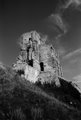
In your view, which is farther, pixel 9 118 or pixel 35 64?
pixel 35 64

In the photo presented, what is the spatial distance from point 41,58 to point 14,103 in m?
17.5

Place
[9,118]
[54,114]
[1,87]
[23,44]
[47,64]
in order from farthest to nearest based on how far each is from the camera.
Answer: [23,44], [47,64], [1,87], [54,114], [9,118]

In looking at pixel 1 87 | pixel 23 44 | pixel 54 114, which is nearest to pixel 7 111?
pixel 54 114

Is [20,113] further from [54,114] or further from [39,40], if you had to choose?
[39,40]

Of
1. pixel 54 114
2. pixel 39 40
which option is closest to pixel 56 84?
pixel 54 114

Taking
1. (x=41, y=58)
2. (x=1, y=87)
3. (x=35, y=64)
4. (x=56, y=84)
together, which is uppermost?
(x=41, y=58)

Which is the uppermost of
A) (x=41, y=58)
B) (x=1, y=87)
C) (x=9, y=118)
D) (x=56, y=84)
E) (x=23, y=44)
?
(x=23, y=44)

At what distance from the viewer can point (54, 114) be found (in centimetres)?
797

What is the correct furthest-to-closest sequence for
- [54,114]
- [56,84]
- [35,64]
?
1. [35,64]
2. [56,84]
3. [54,114]

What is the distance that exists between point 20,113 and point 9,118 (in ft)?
2.02

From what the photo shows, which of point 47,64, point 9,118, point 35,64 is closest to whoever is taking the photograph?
point 9,118

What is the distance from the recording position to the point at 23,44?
28734 millimetres

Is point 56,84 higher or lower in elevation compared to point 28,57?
lower

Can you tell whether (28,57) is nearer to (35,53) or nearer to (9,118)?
(35,53)
